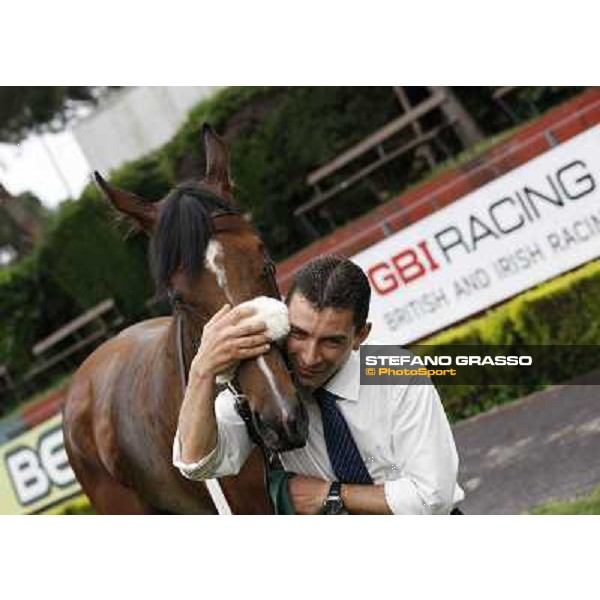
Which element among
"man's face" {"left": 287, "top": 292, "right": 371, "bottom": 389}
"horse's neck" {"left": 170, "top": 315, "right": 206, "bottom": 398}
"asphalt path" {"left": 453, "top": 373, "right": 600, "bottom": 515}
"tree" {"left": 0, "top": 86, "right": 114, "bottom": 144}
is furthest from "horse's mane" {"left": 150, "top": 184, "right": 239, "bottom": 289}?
"tree" {"left": 0, "top": 86, "right": 114, "bottom": 144}

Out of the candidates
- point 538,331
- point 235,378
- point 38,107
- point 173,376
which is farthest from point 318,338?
point 38,107

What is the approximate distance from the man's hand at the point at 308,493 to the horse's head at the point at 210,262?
111mm

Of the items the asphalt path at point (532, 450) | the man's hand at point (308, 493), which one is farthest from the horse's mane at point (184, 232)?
the asphalt path at point (532, 450)

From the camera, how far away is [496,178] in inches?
154

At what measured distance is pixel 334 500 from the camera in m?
2.10

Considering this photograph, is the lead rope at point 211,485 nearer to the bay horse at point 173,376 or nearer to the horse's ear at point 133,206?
the bay horse at point 173,376

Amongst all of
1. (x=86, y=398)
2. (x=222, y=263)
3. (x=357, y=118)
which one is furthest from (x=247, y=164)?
(x=222, y=263)

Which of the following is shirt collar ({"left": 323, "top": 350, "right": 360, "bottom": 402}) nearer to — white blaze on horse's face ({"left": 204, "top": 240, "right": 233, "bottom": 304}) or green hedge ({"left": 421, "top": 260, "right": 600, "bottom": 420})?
A: white blaze on horse's face ({"left": 204, "top": 240, "right": 233, "bottom": 304})

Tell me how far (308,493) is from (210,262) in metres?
0.57

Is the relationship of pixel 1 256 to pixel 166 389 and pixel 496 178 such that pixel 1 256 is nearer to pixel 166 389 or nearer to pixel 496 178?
pixel 166 389

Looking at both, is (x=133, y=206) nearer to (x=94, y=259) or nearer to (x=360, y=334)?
(x=360, y=334)

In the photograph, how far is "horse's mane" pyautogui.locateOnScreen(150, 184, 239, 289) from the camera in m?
2.35

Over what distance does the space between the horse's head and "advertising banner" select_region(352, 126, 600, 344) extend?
1.16m
